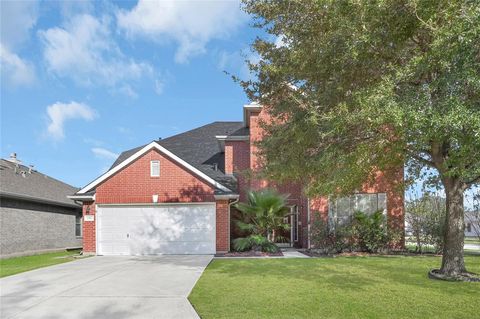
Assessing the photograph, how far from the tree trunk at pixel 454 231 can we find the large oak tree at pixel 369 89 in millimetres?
26

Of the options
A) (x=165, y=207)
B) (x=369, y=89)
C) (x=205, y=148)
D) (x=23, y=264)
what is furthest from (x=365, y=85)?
(x=205, y=148)

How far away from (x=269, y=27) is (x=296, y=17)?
45.9 inches

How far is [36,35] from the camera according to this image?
50.8ft

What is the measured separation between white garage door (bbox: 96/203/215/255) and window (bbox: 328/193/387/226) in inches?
221

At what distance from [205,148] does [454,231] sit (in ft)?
51.9

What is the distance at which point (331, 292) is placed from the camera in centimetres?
799

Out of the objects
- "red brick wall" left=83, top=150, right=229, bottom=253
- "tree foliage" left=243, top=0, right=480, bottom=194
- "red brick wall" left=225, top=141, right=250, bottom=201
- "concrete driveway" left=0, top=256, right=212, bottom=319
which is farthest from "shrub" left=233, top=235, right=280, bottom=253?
"tree foliage" left=243, top=0, right=480, bottom=194

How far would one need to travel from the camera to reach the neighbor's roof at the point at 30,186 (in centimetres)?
1803

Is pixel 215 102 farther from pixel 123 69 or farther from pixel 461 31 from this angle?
pixel 461 31

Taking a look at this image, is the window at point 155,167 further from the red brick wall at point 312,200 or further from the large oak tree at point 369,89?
the large oak tree at point 369,89

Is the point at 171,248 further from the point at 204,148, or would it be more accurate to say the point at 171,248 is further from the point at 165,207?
the point at 204,148

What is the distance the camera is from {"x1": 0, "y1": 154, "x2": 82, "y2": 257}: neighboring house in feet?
57.7

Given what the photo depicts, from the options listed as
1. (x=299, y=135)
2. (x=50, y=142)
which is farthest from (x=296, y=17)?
(x=50, y=142)

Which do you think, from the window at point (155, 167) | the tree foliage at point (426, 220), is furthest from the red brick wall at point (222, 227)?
the tree foliage at point (426, 220)
